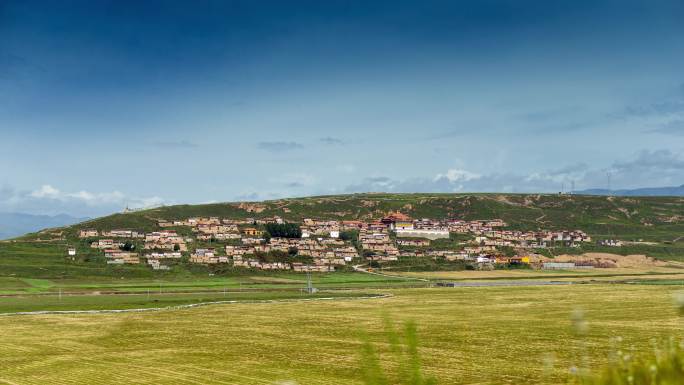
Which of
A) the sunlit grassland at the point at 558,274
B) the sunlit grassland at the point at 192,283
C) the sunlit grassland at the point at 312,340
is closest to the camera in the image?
the sunlit grassland at the point at 312,340

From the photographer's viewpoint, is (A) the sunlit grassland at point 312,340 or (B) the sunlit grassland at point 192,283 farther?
(B) the sunlit grassland at point 192,283

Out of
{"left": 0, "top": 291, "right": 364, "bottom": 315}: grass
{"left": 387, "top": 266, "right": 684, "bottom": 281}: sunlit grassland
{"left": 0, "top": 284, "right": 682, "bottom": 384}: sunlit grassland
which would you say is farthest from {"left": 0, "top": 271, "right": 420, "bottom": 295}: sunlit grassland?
Answer: {"left": 0, "top": 284, "right": 682, "bottom": 384}: sunlit grassland

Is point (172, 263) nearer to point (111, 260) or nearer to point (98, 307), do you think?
point (111, 260)

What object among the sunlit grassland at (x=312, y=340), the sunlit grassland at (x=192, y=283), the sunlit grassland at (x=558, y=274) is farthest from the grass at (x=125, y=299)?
the sunlit grassland at (x=558, y=274)

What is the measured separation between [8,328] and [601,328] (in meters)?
61.5

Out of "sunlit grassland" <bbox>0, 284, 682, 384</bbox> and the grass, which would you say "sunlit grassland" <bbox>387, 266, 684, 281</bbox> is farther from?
"sunlit grassland" <bbox>0, 284, 682, 384</bbox>

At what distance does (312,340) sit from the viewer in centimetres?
6034

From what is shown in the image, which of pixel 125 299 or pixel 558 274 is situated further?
pixel 558 274

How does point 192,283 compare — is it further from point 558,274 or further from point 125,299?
point 558,274

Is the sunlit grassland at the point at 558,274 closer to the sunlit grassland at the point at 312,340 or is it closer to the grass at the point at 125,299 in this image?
the grass at the point at 125,299

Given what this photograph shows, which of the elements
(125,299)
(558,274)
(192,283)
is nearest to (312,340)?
(125,299)

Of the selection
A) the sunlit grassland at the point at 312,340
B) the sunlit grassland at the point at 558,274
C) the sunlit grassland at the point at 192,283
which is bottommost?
the sunlit grassland at the point at 558,274

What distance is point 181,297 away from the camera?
117000 millimetres

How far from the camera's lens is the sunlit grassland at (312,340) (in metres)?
42.1
